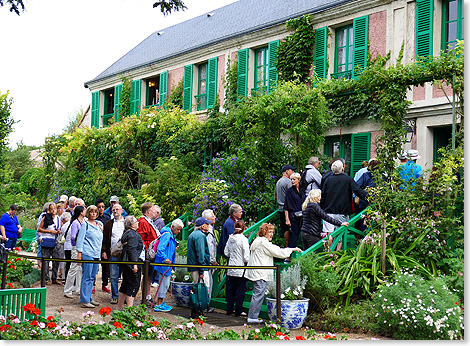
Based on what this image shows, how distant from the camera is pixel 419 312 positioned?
667 centimetres

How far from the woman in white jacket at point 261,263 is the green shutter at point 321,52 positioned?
7501mm

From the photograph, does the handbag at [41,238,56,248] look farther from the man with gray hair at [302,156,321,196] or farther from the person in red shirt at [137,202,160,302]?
the man with gray hair at [302,156,321,196]

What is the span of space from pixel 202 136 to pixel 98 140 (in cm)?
450

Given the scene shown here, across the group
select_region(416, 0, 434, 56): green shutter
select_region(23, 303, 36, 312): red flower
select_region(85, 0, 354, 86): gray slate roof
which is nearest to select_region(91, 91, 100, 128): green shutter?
select_region(85, 0, 354, 86): gray slate roof

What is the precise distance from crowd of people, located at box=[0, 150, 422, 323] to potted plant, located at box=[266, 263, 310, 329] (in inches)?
7.3

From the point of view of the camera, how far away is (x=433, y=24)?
12508mm

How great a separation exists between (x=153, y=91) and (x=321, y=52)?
8.25 metres

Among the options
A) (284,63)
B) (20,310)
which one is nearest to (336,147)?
(284,63)

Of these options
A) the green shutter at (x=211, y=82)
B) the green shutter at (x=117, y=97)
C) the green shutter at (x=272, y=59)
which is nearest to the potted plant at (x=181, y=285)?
the green shutter at (x=272, y=59)

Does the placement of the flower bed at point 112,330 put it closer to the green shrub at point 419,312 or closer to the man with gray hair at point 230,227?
the green shrub at point 419,312

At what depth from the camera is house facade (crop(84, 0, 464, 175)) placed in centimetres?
1257

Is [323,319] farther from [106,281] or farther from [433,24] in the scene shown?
[433,24]

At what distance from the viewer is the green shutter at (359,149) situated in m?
13.6

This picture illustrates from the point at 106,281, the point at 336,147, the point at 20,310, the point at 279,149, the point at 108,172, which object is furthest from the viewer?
the point at 108,172
